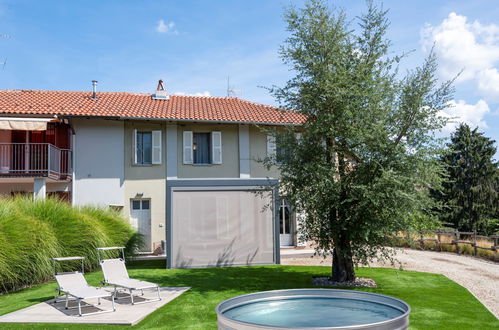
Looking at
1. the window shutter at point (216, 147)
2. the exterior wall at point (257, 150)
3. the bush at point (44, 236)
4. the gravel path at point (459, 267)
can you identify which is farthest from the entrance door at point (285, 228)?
the bush at point (44, 236)

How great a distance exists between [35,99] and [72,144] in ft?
12.4

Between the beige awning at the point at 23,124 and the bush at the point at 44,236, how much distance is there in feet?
17.6

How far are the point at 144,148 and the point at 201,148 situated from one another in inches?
101

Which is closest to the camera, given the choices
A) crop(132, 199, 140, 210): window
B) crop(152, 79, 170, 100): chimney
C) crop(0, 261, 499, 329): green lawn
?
crop(0, 261, 499, 329): green lawn

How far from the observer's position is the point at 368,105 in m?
10.9

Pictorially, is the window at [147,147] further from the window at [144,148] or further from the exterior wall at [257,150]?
the exterior wall at [257,150]

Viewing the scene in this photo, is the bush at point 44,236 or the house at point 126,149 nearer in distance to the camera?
the bush at point 44,236

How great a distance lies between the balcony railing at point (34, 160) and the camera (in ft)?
62.8

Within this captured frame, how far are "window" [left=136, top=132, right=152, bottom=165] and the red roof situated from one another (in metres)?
1.06

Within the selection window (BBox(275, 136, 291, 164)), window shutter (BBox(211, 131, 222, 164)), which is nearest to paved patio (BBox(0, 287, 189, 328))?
window (BBox(275, 136, 291, 164))

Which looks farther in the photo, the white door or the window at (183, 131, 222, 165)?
the window at (183, 131, 222, 165)

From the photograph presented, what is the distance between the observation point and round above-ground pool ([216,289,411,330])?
4.60 metres

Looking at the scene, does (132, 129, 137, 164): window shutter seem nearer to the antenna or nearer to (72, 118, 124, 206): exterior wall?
(72, 118, 124, 206): exterior wall

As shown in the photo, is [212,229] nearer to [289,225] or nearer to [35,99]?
[289,225]
